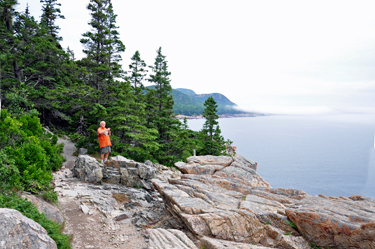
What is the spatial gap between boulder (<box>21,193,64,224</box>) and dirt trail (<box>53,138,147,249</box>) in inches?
18.5

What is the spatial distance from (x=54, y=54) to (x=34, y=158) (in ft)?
71.3

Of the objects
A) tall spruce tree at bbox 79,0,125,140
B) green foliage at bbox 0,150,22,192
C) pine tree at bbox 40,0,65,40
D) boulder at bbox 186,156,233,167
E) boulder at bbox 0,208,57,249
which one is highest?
pine tree at bbox 40,0,65,40

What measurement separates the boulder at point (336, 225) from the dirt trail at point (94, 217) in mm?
6223

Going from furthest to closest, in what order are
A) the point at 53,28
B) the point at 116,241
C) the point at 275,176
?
the point at 275,176
the point at 53,28
the point at 116,241

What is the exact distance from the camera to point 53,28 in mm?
34219

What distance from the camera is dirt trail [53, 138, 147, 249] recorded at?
285 inches

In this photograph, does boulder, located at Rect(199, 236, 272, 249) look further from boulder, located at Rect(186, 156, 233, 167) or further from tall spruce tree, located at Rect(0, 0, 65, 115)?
tall spruce tree, located at Rect(0, 0, 65, 115)

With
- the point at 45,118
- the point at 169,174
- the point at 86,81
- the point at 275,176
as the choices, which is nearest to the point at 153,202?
the point at 169,174

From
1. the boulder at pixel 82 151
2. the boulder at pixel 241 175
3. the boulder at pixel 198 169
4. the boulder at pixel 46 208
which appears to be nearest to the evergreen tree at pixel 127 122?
the boulder at pixel 82 151

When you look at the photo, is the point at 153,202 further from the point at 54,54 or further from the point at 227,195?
the point at 54,54

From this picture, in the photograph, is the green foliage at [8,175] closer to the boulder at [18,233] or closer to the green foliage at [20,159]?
the green foliage at [20,159]

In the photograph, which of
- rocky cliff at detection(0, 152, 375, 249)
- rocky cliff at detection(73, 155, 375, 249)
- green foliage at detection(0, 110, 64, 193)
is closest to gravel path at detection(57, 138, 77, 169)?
rocky cliff at detection(0, 152, 375, 249)

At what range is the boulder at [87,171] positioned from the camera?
12141 millimetres

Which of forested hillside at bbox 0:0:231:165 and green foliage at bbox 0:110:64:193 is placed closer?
green foliage at bbox 0:110:64:193
